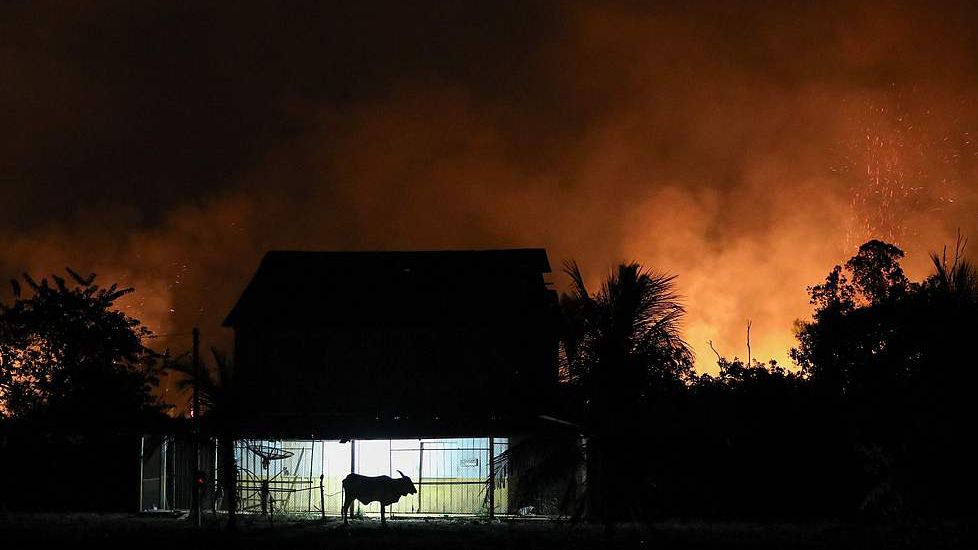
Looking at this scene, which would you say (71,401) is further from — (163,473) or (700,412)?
(700,412)

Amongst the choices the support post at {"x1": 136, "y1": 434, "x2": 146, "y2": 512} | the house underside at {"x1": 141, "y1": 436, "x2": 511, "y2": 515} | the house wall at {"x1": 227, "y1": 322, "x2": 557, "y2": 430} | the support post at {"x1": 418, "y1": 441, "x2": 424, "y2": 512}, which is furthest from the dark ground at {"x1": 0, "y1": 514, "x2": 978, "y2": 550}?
the house wall at {"x1": 227, "y1": 322, "x2": 557, "y2": 430}

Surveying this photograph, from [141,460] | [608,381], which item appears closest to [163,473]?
[141,460]

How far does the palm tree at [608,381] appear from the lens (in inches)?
687

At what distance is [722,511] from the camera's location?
28.5 metres

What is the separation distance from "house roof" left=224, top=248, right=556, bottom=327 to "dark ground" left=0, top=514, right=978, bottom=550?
11862mm

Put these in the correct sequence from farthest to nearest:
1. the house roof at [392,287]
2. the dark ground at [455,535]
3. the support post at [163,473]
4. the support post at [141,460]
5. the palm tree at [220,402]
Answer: the house roof at [392,287]
the support post at [163,473]
the support post at [141,460]
the palm tree at [220,402]
the dark ground at [455,535]

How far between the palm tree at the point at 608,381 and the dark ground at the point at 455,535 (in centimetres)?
111

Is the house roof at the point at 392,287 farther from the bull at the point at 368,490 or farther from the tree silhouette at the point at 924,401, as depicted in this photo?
the tree silhouette at the point at 924,401

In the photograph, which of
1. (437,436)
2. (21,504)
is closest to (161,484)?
(21,504)

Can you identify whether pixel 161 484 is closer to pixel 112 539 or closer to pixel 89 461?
pixel 89 461

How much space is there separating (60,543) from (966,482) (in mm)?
16046

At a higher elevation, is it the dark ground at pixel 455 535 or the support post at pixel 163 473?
the support post at pixel 163 473

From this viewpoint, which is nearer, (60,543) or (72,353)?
(60,543)

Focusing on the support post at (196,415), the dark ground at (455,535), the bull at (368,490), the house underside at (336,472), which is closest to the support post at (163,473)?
the house underside at (336,472)
